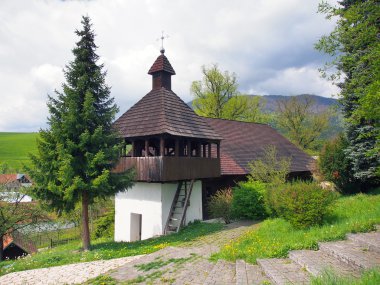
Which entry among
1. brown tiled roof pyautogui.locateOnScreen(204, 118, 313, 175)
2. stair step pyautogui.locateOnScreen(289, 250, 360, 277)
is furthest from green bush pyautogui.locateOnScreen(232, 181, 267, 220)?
stair step pyautogui.locateOnScreen(289, 250, 360, 277)

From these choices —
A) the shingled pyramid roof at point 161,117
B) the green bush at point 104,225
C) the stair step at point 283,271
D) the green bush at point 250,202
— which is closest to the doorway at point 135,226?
the shingled pyramid roof at point 161,117

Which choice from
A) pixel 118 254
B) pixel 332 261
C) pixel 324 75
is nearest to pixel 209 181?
pixel 118 254

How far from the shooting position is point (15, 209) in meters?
21.8

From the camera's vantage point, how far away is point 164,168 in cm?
1452

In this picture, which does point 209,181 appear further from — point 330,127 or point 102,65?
point 330,127

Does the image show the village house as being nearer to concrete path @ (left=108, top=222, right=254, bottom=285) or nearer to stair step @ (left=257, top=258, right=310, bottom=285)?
concrete path @ (left=108, top=222, right=254, bottom=285)

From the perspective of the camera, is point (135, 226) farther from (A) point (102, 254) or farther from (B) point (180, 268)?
(B) point (180, 268)

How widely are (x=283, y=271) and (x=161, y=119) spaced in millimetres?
10657

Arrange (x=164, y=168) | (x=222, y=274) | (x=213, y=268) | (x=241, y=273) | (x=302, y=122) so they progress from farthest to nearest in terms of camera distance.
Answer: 1. (x=302, y=122)
2. (x=164, y=168)
3. (x=213, y=268)
4. (x=222, y=274)
5. (x=241, y=273)

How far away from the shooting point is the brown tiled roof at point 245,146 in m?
20.7

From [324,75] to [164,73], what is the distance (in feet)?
37.5

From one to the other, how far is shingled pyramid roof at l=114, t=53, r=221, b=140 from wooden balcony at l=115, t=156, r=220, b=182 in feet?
4.29

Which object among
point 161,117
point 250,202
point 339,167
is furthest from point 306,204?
point 339,167

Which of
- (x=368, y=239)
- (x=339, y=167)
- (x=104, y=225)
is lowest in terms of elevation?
(x=104, y=225)
